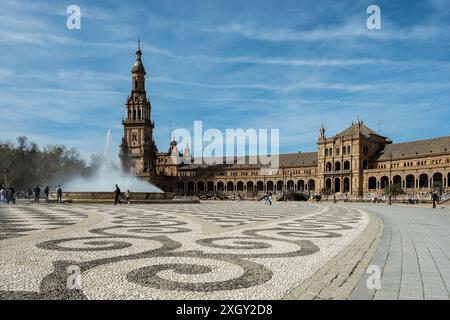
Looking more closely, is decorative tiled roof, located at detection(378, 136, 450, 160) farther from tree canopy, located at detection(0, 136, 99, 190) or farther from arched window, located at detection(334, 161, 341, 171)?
tree canopy, located at detection(0, 136, 99, 190)

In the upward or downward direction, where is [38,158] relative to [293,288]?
upward

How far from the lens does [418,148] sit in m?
93.2

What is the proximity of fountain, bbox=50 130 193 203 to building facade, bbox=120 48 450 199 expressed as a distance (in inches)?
1401

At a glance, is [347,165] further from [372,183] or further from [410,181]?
[410,181]

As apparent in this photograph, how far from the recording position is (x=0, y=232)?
37.4 ft

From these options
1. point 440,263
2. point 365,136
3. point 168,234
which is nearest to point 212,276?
point 440,263

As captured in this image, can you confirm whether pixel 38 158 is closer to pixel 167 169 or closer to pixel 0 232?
pixel 167 169

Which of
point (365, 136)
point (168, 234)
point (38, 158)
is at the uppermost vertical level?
point (365, 136)

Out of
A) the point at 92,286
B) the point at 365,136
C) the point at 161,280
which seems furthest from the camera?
the point at 365,136

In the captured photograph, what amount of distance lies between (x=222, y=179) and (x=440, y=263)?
12363cm

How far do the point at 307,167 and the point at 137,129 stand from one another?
5250cm

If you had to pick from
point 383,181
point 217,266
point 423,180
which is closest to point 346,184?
point 383,181

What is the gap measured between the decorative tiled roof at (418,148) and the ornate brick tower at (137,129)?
66.7 meters

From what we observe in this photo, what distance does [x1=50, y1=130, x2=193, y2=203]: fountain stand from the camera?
38.2 m
